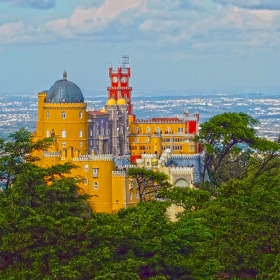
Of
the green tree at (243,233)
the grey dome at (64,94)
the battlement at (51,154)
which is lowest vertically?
the green tree at (243,233)

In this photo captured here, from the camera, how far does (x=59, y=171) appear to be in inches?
2046

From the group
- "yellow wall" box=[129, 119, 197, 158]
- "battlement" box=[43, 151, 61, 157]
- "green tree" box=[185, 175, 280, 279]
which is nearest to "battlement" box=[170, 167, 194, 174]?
"battlement" box=[43, 151, 61, 157]

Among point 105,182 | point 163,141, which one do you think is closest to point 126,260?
point 105,182

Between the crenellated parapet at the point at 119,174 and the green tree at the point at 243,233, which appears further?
the crenellated parapet at the point at 119,174

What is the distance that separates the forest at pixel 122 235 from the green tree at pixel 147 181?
15.1 meters

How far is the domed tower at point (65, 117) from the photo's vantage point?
8512cm

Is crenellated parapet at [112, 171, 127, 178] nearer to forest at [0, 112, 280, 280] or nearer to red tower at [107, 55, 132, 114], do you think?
forest at [0, 112, 280, 280]

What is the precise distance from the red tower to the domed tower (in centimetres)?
2635

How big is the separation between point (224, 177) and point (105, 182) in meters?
12.0

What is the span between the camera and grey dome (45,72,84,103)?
3369 inches

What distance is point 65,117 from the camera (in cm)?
8544

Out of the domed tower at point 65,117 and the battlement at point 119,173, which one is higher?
the domed tower at point 65,117

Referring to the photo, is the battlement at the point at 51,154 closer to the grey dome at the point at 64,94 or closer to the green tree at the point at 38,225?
the grey dome at the point at 64,94

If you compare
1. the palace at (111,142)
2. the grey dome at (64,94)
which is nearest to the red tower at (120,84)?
the palace at (111,142)
